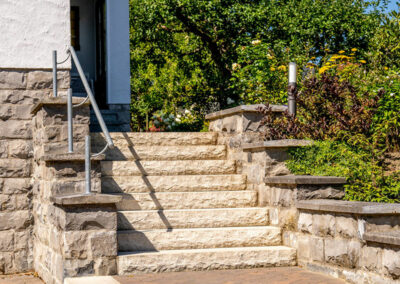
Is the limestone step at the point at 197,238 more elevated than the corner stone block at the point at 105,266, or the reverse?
the limestone step at the point at 197,238

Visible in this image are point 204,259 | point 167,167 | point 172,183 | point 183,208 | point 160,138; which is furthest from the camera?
point 160,138

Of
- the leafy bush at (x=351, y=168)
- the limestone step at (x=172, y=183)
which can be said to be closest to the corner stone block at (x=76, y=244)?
the limestone step at (x=172, y=183)

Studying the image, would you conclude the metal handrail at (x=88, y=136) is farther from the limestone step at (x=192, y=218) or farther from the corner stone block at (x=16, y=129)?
the limestone step at (x=192, y=218)

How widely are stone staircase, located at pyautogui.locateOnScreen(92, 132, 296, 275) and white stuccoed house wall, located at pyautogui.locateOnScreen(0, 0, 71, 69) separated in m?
1.25

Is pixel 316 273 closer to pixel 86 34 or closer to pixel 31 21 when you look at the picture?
pixel 31 21

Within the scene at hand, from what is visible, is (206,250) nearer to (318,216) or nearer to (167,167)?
(318,216)

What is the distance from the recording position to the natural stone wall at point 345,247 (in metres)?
4.78

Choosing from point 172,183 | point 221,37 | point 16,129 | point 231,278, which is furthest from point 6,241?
point 221,37

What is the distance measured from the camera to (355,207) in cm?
510

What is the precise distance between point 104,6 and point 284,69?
3491 millimetres

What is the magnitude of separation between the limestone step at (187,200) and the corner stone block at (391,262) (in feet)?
7.71

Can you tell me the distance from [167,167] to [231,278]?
2185mm

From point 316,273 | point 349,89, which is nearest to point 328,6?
point 349,89

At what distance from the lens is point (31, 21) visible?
743 centimetres
